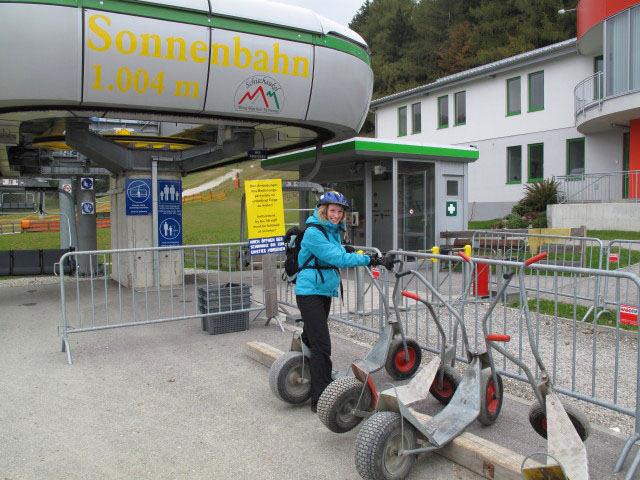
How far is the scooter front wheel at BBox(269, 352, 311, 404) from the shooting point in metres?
4.65

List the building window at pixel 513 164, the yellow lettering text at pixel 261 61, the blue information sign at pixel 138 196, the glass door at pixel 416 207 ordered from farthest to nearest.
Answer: the building window at pixel 513 164, the glass door at pixel 416 207, the blue information sign at pixel 138 196, the yellow lettering text at pixel 261 61

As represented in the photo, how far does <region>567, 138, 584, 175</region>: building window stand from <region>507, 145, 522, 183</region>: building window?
105 inches

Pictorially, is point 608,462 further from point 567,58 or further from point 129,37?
point 567,58

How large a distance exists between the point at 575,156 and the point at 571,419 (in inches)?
876

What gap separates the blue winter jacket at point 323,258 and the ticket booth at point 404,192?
337 inches

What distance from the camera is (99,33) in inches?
285

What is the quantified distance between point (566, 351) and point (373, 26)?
6054 cm

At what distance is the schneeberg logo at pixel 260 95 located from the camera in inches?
332

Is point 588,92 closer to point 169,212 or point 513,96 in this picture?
point 513,96

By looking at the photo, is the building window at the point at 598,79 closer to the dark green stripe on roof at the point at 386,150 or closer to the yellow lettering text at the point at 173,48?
the dark green stripe on roof at the point at 386,150

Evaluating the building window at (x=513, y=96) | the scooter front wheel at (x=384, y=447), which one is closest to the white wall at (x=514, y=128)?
the building window at (x=513, y=96)

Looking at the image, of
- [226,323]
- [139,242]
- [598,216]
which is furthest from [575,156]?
[226,323]

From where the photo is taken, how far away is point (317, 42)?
872 cm

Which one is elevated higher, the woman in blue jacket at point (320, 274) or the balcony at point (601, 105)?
the balcony at point (601, 105)
